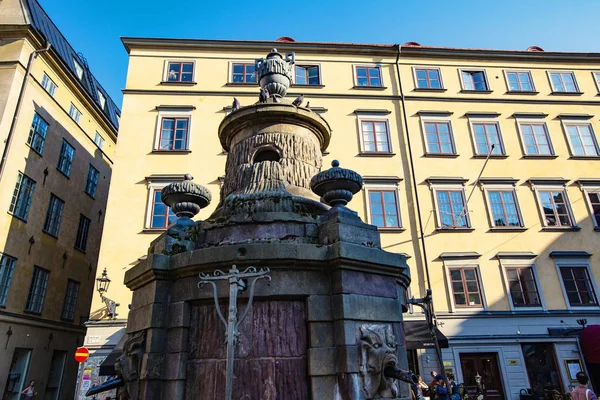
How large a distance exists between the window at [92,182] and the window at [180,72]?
8351 mm

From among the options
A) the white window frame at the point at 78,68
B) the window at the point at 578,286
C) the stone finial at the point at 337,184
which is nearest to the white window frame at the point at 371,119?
the window at the point at 578,286

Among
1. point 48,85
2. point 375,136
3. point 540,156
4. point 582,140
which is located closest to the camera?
point 48,85

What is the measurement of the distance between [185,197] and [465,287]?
15466 millimetres

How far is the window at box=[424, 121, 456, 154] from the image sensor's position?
69.1 ft

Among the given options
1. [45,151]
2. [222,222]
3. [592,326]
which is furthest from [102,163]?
[592,326]

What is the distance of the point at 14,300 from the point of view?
17.5m

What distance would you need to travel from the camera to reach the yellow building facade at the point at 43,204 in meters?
17.5

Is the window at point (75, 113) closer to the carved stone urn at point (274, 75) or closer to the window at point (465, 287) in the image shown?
the carved stone urn at point (274, 75)

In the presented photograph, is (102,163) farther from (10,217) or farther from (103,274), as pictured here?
(103,274)

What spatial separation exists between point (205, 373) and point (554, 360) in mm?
17950

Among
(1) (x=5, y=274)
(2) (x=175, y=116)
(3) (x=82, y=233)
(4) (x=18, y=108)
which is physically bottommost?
(1) (x=5, y=274)

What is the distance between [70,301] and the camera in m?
22.0

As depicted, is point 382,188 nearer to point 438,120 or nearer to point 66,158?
point 438,120

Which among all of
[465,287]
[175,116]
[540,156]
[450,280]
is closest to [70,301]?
[175,116]
